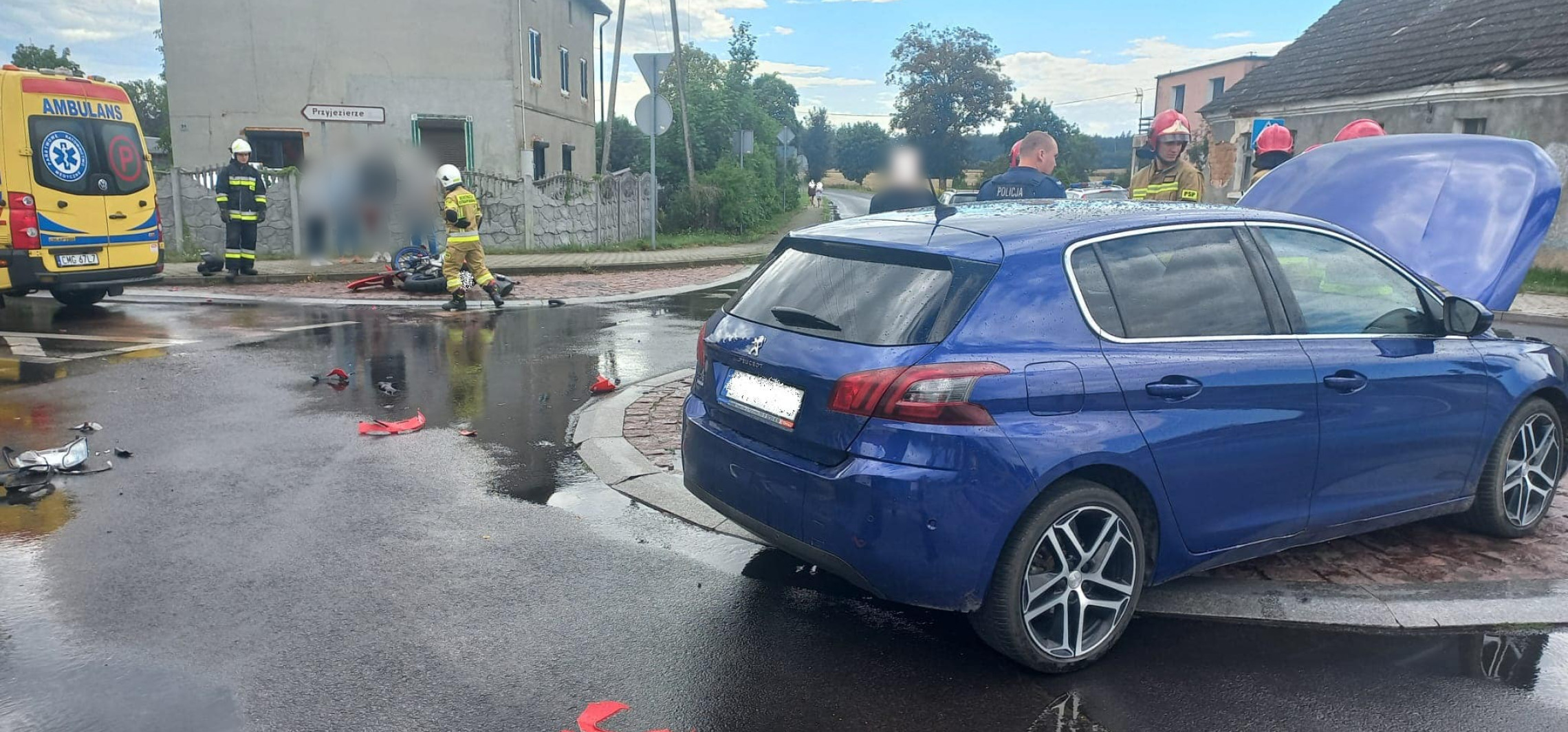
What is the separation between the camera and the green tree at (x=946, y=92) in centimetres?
841

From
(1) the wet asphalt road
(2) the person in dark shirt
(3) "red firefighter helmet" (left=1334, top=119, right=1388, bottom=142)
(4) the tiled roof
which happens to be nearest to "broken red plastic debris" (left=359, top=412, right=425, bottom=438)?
(1) the wet asphalt road

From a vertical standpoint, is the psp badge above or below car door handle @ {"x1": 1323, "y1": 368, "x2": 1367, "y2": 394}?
above

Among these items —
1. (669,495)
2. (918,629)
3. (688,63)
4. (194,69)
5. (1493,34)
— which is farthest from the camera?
(688,63)

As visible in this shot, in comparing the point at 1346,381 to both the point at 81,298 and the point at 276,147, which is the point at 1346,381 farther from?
the point at 276,147

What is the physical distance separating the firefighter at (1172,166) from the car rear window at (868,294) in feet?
18.3

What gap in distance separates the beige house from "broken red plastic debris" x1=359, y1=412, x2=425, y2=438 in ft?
60.3

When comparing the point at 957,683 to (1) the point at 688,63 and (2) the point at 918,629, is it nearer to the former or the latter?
(2) the point at 918,629

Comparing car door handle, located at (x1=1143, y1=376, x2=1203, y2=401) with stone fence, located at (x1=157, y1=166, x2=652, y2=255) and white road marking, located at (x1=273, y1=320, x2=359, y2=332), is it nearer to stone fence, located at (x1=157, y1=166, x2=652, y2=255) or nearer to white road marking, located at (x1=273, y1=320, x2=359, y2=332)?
white road marking, located at (x1=273, y1=320, x2=359, y2=332)

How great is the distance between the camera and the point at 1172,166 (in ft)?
30.2

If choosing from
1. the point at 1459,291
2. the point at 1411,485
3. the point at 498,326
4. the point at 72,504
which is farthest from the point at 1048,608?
the point at 498,326

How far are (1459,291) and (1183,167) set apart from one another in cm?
315

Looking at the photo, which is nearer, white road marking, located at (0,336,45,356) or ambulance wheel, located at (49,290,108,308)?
white road marking, located at (0,336,45,356)

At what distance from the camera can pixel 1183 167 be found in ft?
29.8

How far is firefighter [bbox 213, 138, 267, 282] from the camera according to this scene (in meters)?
15.7
